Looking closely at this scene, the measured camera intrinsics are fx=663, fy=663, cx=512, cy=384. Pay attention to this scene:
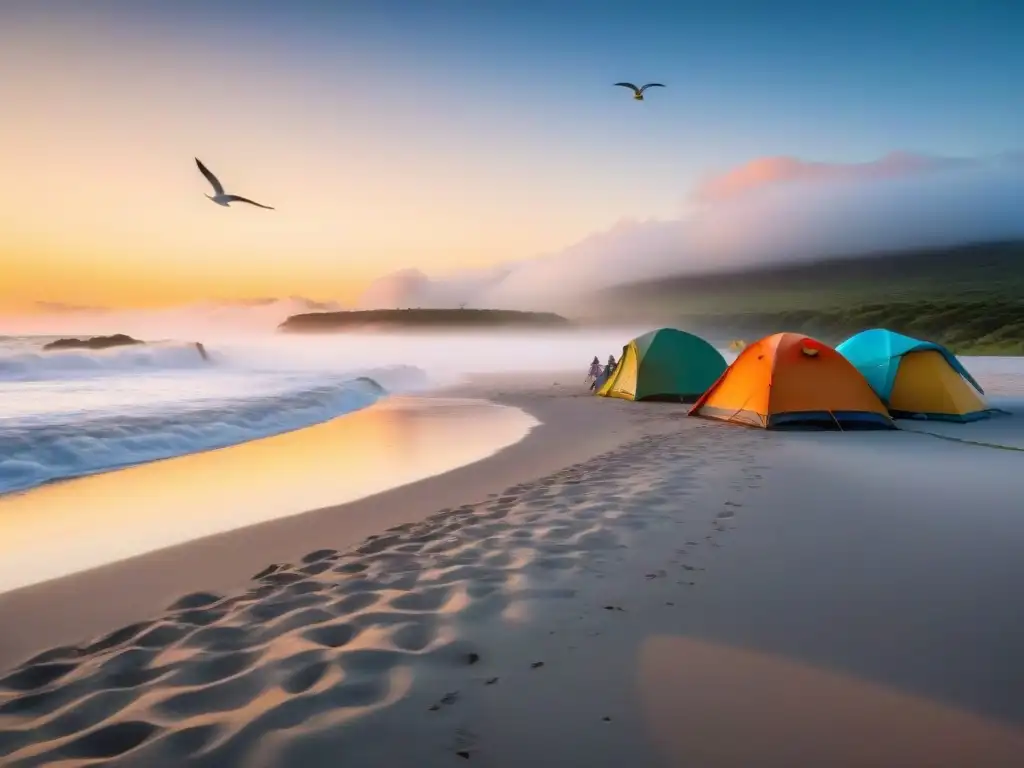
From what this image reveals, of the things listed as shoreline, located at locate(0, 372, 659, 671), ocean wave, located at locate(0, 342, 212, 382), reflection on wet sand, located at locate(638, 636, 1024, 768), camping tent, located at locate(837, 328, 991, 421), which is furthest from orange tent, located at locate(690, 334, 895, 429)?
ocean wave, located at locate(0, 342, 212, 382)

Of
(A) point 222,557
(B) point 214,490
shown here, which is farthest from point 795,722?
(B) point 214,490

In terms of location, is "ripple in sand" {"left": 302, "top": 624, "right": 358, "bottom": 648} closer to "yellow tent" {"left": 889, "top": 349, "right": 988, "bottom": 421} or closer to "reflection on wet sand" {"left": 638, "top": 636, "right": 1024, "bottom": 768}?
"reflection on wet sand" {"left": 638, "top": 636, "right": 1024, "bottom": 768}

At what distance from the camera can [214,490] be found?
8484mm

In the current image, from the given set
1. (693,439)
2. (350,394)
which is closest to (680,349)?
(693,439)

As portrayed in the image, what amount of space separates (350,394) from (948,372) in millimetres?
15582

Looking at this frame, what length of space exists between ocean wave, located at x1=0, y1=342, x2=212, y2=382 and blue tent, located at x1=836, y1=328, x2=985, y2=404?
99.6ft

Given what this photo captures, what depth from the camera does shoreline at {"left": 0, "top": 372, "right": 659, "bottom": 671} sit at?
4.29 metres

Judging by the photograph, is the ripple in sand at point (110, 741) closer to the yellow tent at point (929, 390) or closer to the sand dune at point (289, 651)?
the sand dune at point (289, 651)

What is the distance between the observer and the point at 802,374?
484 inches

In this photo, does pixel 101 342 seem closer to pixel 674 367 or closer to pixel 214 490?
pixel 674 367

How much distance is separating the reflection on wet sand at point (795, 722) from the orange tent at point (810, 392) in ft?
Answer: 31.3

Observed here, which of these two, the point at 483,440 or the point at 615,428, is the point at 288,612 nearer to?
the point at 483,440

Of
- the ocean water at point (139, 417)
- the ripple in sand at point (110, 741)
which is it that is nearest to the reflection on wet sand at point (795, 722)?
the ripple in sand at point (110, 741)

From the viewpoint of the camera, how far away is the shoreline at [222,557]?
14.1 ft
